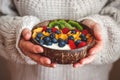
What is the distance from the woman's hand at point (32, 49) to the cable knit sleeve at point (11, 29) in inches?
0.9

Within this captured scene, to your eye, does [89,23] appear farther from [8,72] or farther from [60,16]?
[8,72]

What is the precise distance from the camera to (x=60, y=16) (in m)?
0.62

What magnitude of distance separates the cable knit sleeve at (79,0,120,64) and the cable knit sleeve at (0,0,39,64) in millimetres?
148

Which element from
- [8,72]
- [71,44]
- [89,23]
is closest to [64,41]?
[71,44]

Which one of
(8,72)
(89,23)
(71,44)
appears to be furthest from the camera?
(8,72)

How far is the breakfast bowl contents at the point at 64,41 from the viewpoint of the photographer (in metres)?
0.45

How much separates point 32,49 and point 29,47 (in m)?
0.01

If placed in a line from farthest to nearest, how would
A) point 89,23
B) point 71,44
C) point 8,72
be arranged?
point 8,72
point 89,23
point 71,44

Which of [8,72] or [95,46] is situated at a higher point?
[95,46]

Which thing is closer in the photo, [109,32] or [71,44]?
[71,44]

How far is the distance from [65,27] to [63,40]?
0.18 feet

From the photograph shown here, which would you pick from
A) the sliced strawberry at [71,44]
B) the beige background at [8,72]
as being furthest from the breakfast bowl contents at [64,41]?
the beige background at [8,72]

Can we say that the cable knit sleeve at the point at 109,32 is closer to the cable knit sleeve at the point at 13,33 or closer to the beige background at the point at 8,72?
the cable knit sleeve at the point at 13,33

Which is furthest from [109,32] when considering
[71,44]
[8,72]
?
[8,72]
